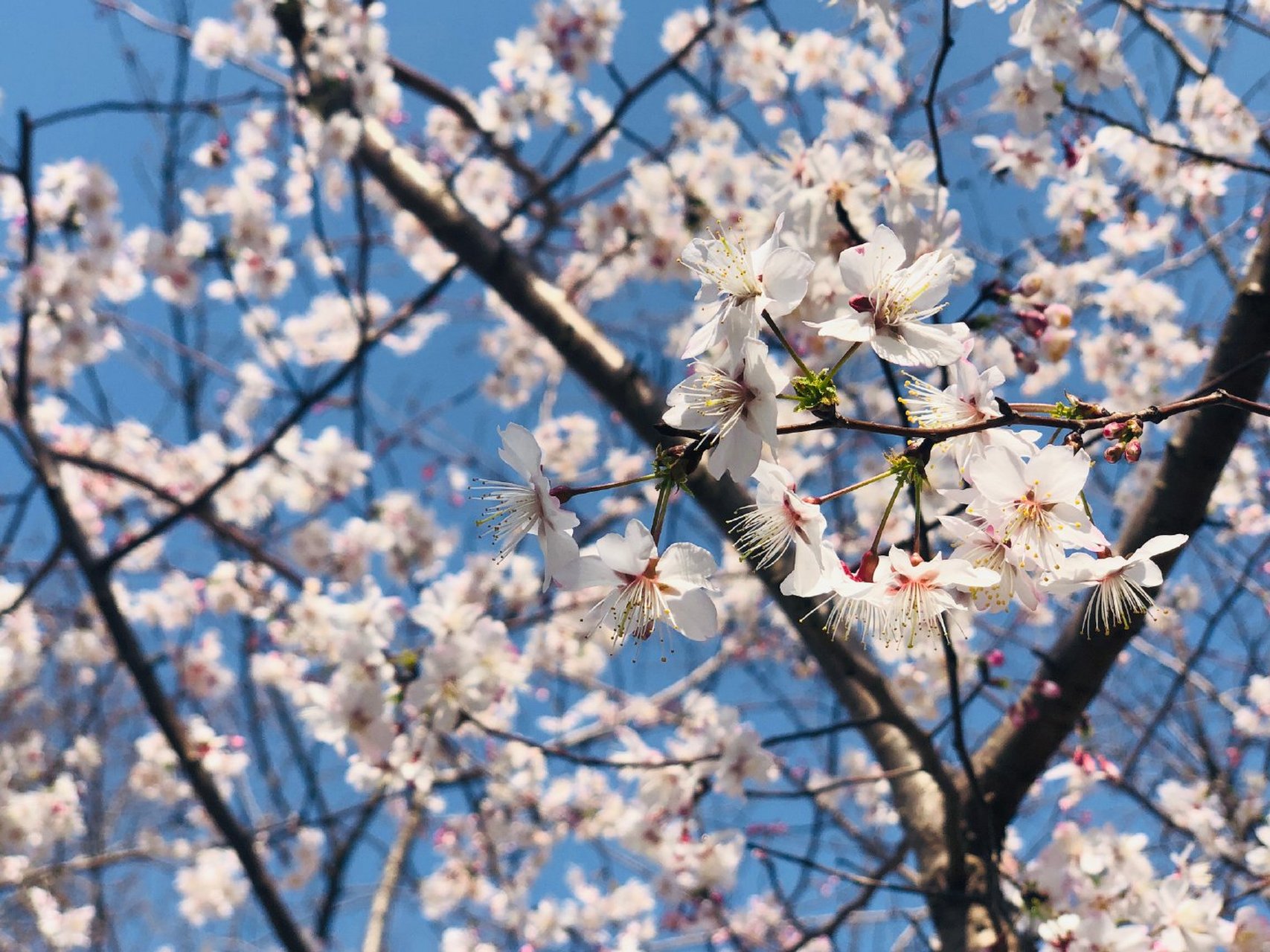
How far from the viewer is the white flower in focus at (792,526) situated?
34.7 inches

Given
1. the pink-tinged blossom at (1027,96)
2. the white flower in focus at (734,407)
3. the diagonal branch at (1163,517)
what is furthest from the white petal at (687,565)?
Answer: the pink-tinged blossom at (1027,96)

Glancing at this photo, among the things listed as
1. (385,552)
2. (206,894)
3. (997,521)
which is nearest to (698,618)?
(997,521)

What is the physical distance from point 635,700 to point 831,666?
90.0 inches

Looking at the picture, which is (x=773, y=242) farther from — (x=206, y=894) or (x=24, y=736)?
(x=24, y=736)

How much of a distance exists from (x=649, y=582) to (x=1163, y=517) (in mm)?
1357

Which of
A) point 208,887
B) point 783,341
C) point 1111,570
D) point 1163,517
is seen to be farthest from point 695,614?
point 208,887

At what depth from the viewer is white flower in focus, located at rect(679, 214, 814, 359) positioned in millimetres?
856

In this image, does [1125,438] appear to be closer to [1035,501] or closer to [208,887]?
[1035,501]

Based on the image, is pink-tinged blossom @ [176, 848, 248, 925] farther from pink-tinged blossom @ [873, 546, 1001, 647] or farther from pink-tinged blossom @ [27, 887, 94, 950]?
pink-tinged blossom @ [873, 546, 1001, 647]

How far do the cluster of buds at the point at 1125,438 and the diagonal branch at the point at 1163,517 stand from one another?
37.4 inches

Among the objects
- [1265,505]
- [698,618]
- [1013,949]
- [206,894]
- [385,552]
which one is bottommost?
[1013,949]

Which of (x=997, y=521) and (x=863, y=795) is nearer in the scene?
(x=997, y=521)

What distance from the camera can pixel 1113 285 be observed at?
363 centimetres

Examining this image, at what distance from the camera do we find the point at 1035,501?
0.88m
